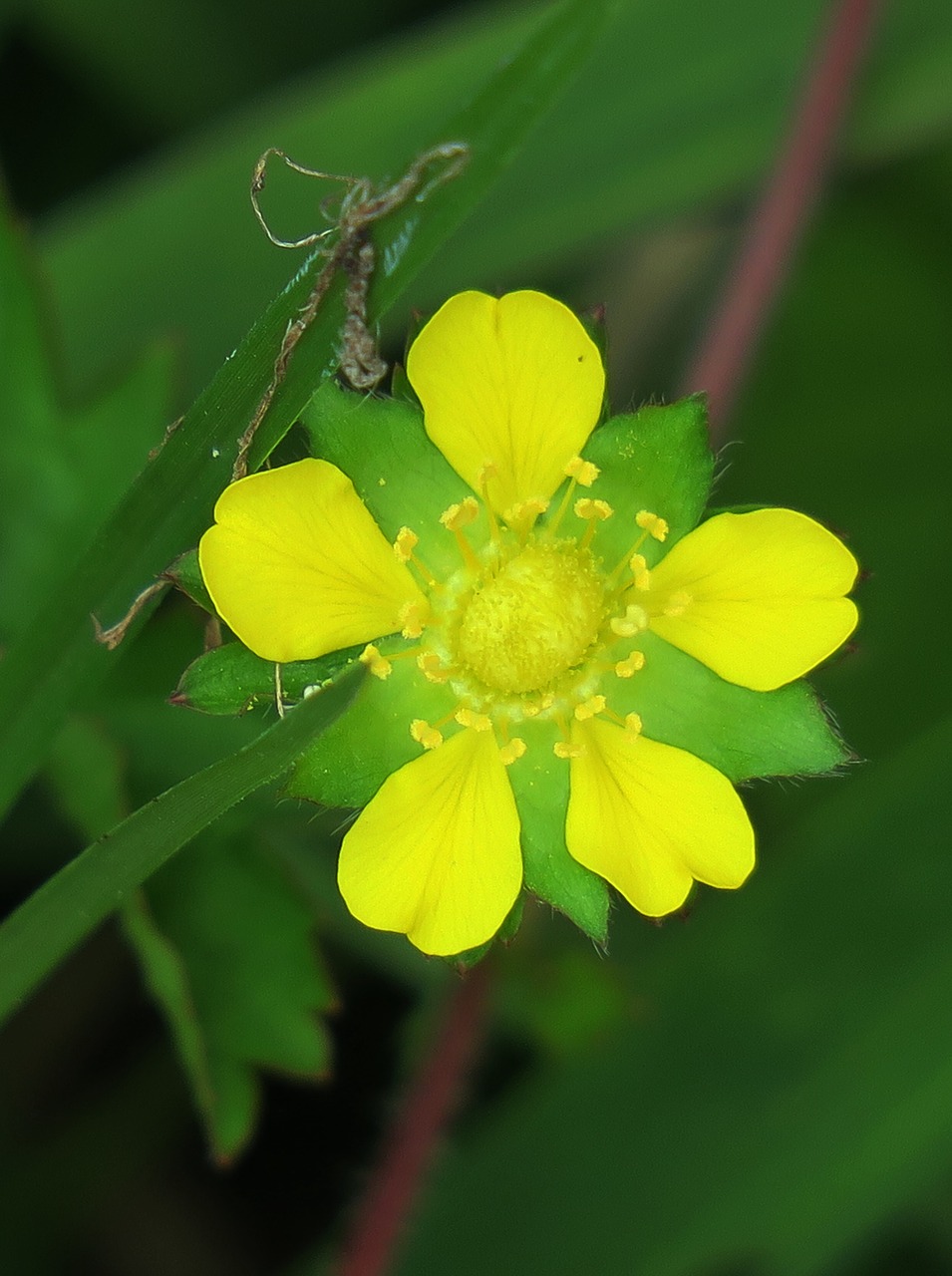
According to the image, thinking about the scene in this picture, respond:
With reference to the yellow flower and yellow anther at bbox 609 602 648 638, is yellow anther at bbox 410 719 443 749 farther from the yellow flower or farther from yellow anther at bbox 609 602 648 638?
yellow anther at bbox 609 602 648 638

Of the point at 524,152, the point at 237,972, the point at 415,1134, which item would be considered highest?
the point at 524,152

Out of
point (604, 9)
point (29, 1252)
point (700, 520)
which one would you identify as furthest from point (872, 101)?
point (29, 1252)

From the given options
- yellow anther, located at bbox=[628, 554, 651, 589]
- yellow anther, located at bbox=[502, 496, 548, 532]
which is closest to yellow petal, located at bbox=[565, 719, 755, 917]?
yellow anther, located at bbox=[628, 554, 651, 589]

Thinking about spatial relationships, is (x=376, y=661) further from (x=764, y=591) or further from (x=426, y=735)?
(x=764, y=591)

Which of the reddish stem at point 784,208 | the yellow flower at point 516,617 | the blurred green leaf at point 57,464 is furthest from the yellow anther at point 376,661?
the reddish stem at point 784,208

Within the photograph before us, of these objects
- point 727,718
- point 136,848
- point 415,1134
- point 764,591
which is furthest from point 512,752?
point 415,1134

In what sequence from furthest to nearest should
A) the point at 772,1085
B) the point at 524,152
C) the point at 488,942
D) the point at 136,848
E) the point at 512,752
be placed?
1. the point at 524,152
2. the point at 772,1085
3. the point at 512,752
4. the point at 488,942
5. the point at 136,848
